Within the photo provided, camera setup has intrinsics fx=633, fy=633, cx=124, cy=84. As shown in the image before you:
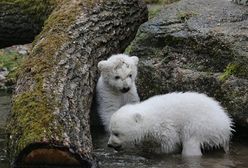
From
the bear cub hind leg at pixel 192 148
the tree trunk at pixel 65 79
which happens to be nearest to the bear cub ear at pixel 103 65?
the tree trunk at pixel 65 79

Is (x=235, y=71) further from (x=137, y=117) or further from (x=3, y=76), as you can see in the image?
(x=3, y=76)

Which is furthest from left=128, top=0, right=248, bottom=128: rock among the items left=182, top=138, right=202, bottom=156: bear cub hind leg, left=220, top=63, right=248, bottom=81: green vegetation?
left=182, top=138, right=202, bottom=156: bear cub hind leg

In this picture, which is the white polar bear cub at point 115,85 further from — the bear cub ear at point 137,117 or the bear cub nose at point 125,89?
the bear cub ear at point 137,117

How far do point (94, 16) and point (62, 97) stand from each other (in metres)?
2.99

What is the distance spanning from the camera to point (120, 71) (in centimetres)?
939

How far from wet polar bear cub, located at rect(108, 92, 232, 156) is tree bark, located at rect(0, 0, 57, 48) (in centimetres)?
396

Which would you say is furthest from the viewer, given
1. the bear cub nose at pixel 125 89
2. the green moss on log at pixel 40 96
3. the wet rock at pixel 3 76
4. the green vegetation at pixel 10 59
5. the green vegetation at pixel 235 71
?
the green vegetation at pixel 10 59

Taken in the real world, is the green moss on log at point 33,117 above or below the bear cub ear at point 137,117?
above

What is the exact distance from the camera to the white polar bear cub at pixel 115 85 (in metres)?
9.39

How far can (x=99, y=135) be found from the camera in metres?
9.42

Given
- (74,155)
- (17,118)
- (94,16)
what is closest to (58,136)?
(74,155)

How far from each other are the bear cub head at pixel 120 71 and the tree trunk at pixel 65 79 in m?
0.23

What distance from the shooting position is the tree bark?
1162 cm

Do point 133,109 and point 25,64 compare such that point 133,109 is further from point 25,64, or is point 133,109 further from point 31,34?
point 31,34
